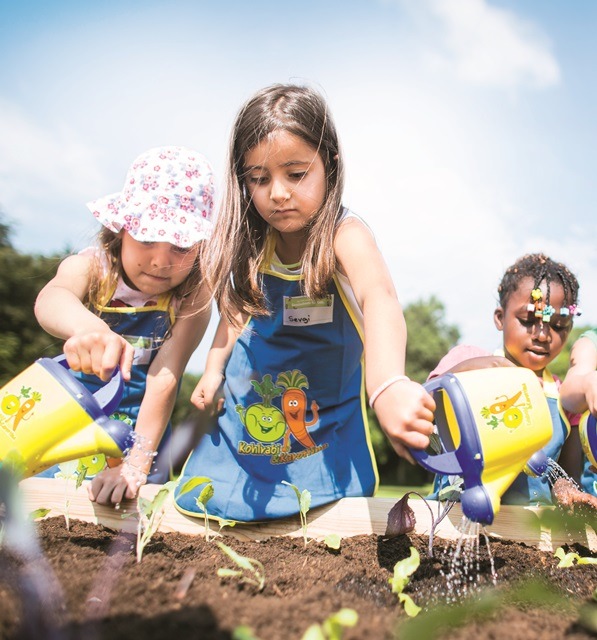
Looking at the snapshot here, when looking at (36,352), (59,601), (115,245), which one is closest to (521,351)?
(115,245)

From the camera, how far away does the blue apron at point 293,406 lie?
2146 mm

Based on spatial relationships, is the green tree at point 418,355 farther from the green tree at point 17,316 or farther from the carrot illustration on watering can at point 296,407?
the carrot illustration on watering can at point 296,407

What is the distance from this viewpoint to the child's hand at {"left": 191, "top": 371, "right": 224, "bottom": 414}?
229 cm

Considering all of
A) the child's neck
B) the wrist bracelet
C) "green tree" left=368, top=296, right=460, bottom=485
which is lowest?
"green tree" left=368, top=296, right=460, bottom=485

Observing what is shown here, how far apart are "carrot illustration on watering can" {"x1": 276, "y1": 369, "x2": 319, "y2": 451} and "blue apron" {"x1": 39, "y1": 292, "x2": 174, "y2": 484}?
55cm

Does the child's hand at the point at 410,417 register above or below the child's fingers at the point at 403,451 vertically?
above

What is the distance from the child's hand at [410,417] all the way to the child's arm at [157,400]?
3.05 ft

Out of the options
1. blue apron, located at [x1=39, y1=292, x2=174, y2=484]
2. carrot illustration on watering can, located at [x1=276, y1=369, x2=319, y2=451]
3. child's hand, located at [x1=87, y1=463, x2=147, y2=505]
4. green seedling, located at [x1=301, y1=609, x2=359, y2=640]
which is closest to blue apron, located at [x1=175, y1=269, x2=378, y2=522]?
carrot illustration on watering can, located at [x1=276, y1=369, x2=319, y2=451]

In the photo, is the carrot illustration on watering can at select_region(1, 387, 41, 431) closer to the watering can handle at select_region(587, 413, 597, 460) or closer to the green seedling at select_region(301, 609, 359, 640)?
the green seedling at select_region(301, 609, 359, 640)

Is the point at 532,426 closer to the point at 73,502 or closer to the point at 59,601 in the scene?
the point at 59,601

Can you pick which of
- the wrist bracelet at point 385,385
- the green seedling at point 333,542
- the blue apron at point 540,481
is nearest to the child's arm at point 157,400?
the green seedling at point 333,542

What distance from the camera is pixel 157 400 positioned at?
7.19 feet

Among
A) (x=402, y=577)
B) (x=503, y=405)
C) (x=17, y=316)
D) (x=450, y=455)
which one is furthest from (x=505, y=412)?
(x=17, y=316)

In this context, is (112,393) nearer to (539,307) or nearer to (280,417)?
(280,417)
